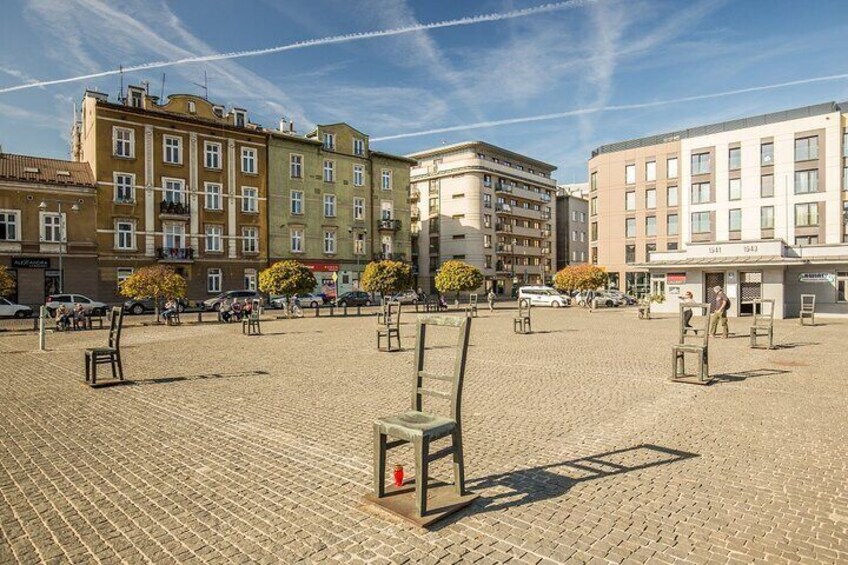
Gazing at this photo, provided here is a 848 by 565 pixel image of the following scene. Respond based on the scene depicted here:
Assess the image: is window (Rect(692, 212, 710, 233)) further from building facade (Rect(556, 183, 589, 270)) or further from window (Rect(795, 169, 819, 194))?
building facade (Rect(556, 183, 589, 270))

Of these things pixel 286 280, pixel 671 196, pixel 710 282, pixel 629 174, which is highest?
pixel 629 174

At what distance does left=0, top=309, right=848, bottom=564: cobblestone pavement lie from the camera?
12.9 feet

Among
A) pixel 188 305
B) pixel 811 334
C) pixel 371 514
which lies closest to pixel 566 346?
pixel 811 334

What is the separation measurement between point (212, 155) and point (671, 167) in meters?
44.8

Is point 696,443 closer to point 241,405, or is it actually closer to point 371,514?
point 371,514

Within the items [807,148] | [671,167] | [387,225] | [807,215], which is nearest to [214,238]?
[387,225]

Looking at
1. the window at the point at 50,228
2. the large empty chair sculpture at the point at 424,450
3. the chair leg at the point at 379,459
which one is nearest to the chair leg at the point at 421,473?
the large empty chair sculpture at the point at 424,450

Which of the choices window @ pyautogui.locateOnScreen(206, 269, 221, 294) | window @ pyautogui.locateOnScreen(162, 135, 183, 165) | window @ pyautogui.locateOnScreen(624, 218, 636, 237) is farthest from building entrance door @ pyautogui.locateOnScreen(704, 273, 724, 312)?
window @ pyautogui.locateOnScreen(162, 135, 183, 165)

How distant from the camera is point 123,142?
37.7m

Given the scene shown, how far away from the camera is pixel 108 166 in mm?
36781

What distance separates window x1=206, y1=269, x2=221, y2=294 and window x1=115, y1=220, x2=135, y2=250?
19.2ft

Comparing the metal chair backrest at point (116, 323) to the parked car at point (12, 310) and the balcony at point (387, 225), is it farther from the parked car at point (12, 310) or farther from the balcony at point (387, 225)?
the balcony at point (387, 225)

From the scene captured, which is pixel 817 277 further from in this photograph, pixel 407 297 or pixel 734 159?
pixel 407 297

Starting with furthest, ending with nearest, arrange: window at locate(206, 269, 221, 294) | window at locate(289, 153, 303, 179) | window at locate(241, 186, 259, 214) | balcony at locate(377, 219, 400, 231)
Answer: balcony at locate(377, 219, 400, 231) < window at locate(289, 153, 303, 179) < window at locate(241, 186, 259, 214) < window at locate(206, 269, 221, 294)
